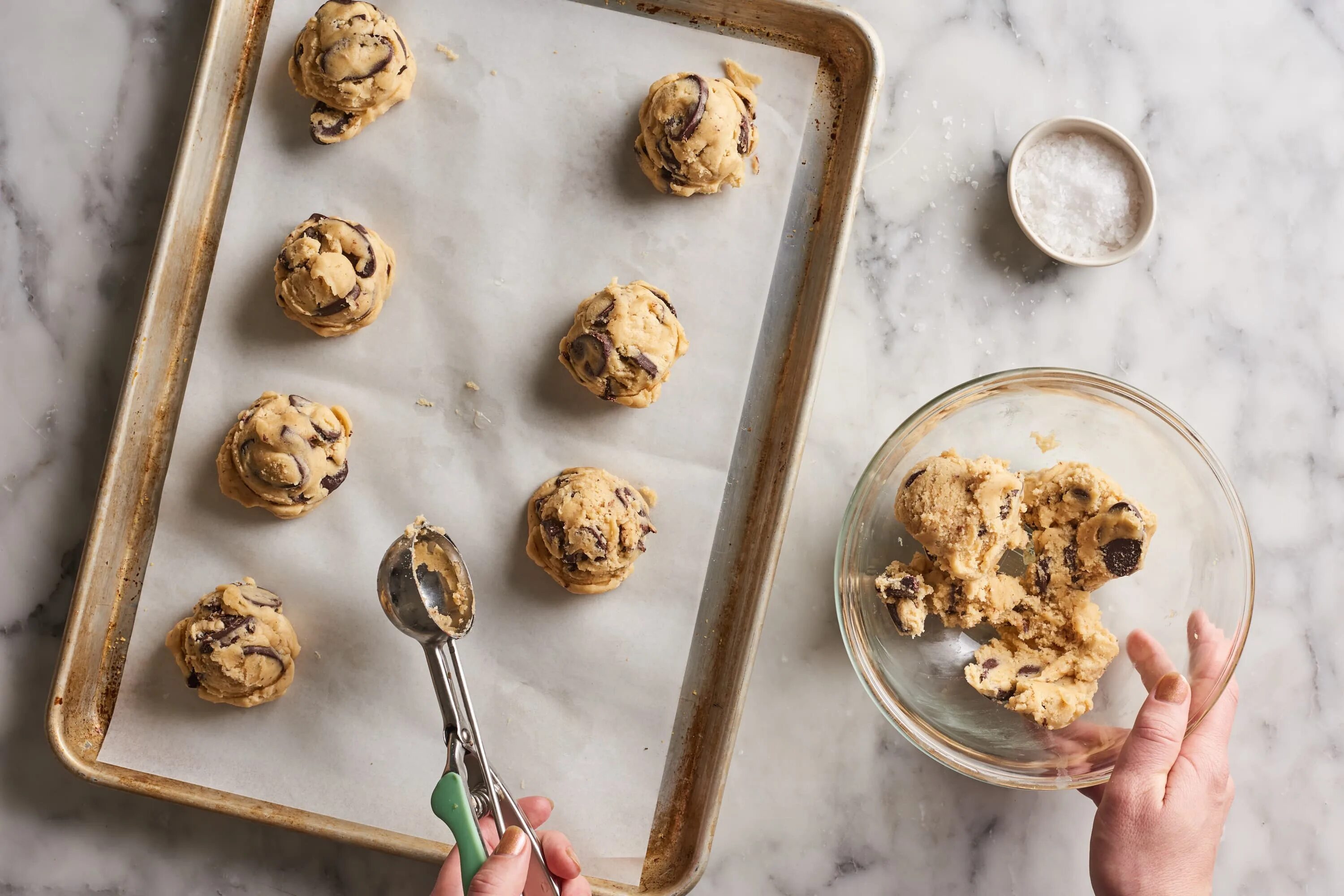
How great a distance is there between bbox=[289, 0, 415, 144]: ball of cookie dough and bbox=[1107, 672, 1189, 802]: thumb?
6.95ft

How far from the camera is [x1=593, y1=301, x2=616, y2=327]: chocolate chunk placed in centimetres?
204

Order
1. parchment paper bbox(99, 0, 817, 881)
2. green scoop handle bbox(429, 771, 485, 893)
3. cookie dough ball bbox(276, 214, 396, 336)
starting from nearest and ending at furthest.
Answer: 1. green scoop handle bbox(429, 771, 485, 893)
2. cookie dough ball bbox(276, 214, 396, 336)
3. parchment paper bbox(99, 0, 817, 881)

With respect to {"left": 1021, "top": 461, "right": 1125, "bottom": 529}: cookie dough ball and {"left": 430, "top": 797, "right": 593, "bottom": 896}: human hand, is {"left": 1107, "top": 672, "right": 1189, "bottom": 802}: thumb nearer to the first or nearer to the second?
{"left": 1021, "top": 461, "right": 1125, "bottom": 529}: cookie dough ball

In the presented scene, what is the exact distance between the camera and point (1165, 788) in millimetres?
1983

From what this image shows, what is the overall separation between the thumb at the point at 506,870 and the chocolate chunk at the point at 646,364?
96cm

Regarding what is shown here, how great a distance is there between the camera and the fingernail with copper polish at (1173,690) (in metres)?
1.94

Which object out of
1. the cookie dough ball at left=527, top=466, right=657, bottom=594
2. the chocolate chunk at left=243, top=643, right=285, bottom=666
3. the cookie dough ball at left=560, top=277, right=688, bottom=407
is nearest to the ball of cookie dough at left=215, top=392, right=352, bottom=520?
the chocolate chunk at left=243, top=643, right=285, bottom=666

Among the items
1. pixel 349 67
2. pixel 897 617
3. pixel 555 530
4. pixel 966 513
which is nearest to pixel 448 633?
pixel 555 530

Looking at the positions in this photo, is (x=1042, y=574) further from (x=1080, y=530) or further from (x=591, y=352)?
(x=591, y=352)

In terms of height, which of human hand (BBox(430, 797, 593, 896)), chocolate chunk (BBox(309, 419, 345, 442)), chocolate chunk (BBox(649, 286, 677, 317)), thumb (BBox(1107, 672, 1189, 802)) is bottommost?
human hand (BBox(430, 797, 593, 896))

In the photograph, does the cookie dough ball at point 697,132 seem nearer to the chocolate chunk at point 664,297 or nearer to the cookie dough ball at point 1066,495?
the chocolate chunk at point 664,297

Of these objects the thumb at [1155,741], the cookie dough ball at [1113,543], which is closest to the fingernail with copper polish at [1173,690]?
the thumb at [1155,741]

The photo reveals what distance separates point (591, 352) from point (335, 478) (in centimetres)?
66

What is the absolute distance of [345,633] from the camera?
215 centimetres
